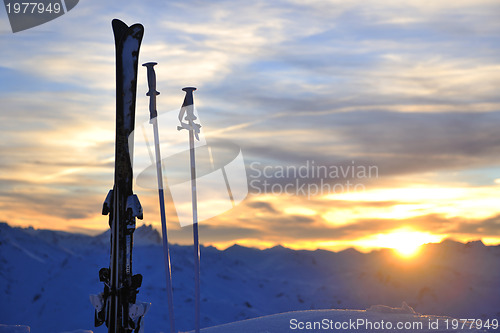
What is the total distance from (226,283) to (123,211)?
121m

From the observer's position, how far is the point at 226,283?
13088 centimetres

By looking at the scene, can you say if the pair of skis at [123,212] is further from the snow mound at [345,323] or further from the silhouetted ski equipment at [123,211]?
the snow mound at [345,323]

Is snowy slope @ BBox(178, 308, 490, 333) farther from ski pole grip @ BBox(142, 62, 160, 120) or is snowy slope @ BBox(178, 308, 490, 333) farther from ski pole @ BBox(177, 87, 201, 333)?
ski pole grip @ BBox(142, 62, 160, 120)

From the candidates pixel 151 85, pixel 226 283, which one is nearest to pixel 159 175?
pixel 151 85

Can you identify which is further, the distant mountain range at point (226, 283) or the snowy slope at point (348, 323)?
the distant mountain range at point (226, 283)

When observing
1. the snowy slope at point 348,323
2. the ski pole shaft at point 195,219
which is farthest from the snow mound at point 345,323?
the ski pole shaft at point 195,219

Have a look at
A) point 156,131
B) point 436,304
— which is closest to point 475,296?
point 436,304

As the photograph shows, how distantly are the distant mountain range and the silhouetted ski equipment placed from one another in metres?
79.9

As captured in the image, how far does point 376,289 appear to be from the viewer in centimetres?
14112

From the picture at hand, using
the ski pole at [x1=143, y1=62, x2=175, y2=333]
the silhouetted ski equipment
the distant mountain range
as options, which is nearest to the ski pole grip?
the ski pole at [x1=143, y1=62, x2=175, y2=333]

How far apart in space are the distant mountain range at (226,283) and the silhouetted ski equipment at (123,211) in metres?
79.9

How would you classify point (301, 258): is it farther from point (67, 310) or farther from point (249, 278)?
point (67, 310)

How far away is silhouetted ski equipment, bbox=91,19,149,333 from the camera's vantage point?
1202 cm

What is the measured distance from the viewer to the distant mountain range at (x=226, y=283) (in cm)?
9856
